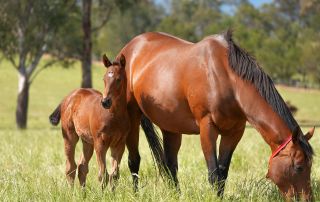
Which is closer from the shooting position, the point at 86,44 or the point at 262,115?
the point at 262,115

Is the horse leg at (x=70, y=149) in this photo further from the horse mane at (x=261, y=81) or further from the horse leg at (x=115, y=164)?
the horse mane at (x=261, y=81)

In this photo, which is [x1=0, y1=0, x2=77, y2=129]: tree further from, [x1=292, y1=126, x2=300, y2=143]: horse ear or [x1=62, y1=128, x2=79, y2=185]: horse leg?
[x1=292, y1=126, x2=300, y2=143]: horse ear

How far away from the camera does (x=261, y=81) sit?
4680 mm

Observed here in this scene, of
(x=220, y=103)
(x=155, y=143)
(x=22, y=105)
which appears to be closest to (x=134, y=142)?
(x=155, y=143)

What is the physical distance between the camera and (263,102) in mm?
4594

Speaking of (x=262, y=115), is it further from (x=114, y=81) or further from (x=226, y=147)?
(x=114, y=81)

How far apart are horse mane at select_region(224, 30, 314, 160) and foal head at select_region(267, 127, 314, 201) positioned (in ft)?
0.06

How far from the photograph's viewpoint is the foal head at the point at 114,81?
510 centimetres

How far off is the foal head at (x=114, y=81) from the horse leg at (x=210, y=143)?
0.93 metres

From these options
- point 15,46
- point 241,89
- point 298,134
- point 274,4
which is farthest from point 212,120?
point 274,4

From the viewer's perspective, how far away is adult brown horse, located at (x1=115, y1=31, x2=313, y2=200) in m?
4.41

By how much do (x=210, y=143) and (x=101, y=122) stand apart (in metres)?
1.20

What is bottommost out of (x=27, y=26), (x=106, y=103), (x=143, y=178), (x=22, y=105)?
(x=22, y=105)

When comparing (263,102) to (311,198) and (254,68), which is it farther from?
(311,198)
